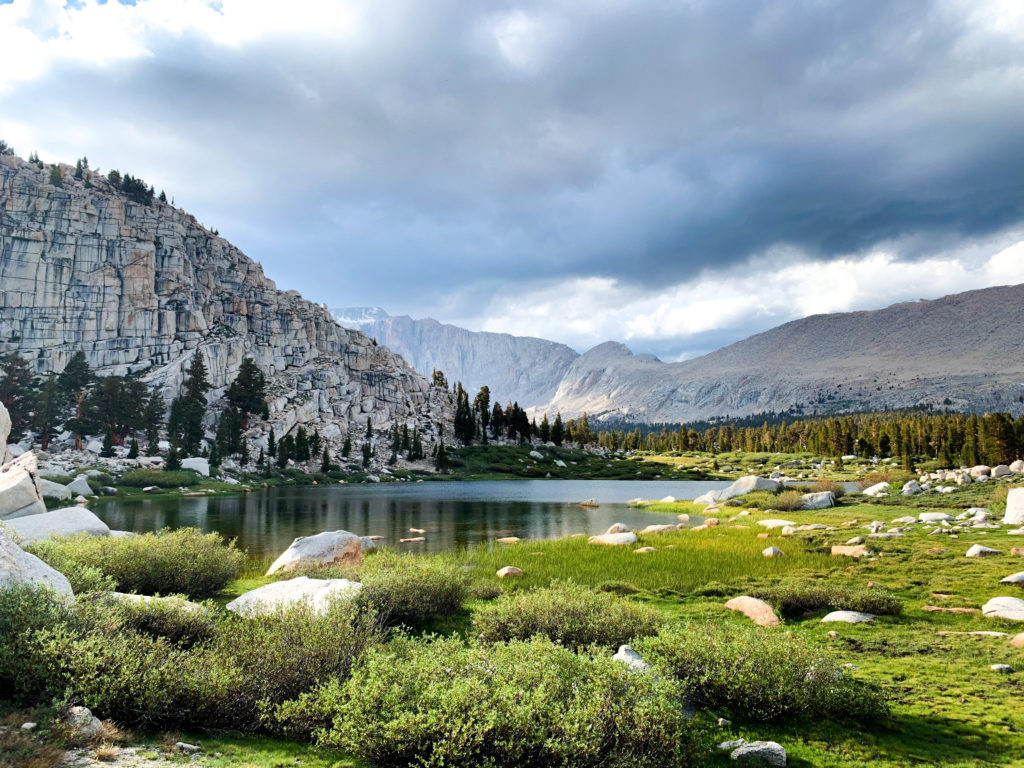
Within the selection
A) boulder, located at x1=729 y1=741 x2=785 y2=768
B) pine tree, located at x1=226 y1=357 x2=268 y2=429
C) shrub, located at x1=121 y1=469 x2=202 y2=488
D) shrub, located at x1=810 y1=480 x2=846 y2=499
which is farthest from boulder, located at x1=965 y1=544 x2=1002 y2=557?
pine tree, located at x1=226 y1=357 x2=268 y2=429

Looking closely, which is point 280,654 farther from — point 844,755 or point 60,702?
point 844,755

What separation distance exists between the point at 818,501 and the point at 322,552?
44.4m

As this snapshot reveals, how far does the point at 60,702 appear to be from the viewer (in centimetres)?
677

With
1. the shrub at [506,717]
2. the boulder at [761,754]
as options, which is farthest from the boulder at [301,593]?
the boulder at [761,754]

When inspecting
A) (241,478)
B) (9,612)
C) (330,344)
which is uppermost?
(330,344)

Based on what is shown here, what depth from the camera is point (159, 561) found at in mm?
17156

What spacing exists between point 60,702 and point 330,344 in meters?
202

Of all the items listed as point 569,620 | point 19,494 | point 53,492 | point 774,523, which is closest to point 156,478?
point 53,492

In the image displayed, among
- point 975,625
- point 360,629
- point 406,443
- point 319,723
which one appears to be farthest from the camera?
point 406,443

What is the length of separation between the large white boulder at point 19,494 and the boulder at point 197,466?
205 feet

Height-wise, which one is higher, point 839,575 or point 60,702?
point 60,702

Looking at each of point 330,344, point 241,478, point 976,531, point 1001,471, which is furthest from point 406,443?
point 976,531

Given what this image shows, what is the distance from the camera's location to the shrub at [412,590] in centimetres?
1427

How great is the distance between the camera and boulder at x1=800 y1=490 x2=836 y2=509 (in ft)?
156
